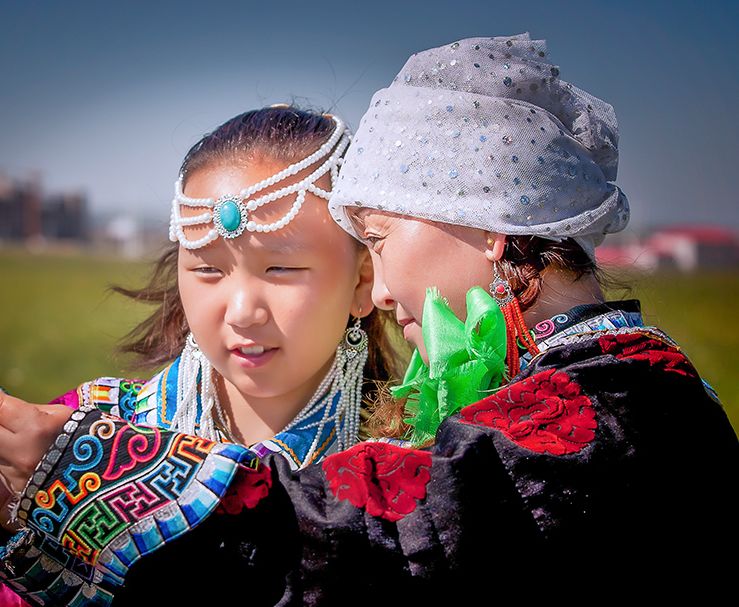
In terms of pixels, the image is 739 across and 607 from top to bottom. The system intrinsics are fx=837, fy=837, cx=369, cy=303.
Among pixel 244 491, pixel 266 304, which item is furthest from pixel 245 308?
pixel 244 491

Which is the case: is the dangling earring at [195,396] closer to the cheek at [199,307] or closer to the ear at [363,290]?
the cheek at [199,307]

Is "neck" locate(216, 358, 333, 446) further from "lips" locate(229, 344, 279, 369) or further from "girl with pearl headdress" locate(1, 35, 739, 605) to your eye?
"girl with pearl headdress" locate(1, 35, 739, 605)

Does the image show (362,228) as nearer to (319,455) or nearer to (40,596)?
(319,455)

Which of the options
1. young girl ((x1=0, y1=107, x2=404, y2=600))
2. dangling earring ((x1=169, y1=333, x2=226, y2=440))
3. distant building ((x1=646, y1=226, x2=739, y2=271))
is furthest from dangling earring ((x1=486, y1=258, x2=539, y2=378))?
distant building ((x1=646, y1=226, x2=739, y2=271))

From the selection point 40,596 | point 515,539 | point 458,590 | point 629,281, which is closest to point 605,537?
point 515,539

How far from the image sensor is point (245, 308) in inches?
79.7

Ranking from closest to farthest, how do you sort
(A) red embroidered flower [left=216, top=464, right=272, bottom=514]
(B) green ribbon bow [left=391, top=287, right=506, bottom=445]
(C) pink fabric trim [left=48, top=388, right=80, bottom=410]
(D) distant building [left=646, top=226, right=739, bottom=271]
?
(A) red embroidered flower [left=216, top=464, right=272, bottom=514], (B) green ribbon bow [left=391, top=287, right=506, bottom=445], (C) pink fabric trim [left=48, top=388, right=80, bottom=410], (D) distant building [left=646, top=226, right=739, bottom=271]

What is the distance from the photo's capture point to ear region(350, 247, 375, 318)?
227cm

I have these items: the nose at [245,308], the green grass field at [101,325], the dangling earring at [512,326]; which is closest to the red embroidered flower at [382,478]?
the dangling earring at [512,326]

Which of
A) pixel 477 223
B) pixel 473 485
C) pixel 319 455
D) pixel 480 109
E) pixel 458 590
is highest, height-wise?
pixel 480 109

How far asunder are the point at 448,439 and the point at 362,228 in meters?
0.67

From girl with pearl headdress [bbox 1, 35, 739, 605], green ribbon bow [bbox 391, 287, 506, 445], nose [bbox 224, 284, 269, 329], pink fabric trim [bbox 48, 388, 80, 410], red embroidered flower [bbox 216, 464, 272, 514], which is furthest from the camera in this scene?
pink fabric trim [bbox 48, 388, 80, 410]

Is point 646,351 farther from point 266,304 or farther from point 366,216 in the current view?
A: point 266,304

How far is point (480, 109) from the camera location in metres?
1.81
